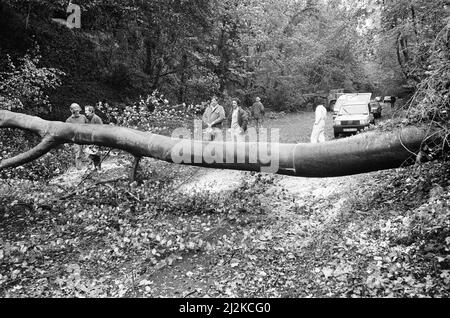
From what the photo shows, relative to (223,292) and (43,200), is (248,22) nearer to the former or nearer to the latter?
(43,200)

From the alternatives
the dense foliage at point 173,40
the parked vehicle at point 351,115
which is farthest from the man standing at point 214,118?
the parked vehicle at point 351,115

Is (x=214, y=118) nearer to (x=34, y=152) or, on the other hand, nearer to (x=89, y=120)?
(x=89, y=120)

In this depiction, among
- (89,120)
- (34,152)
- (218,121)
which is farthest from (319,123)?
(34,152)

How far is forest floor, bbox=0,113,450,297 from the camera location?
4824 mm

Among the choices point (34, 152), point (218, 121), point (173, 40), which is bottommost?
point (34, 152)

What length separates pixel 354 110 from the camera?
18.1 meters

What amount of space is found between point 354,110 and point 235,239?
1368 centimetres

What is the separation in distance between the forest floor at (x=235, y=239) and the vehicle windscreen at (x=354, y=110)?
967 cm

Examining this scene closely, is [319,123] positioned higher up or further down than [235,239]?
higher up

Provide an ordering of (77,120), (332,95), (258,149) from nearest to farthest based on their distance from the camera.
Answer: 1. (258,149)
2. (77,120)
3. (332,95)

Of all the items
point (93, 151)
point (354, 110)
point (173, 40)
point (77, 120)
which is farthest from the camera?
point (173, 40)

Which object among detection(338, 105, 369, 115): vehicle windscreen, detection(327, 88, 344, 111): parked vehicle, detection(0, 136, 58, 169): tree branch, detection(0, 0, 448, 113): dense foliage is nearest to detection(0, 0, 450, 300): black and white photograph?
detection(0, 136, 58, 169): tree branch

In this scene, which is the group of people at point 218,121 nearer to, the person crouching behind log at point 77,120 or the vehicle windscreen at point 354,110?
the person crouching behind log at point 77,120
